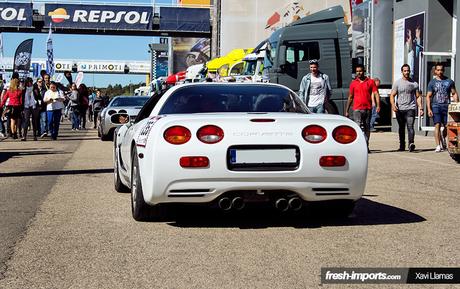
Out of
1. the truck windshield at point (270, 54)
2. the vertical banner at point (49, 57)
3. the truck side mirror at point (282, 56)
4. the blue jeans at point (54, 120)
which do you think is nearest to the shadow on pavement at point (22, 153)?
the blue jeans at point (54, 120)

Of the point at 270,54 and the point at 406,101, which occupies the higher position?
the point at 270,54

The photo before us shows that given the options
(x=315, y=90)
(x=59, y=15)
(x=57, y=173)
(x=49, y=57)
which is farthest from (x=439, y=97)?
(x=59, y=15)

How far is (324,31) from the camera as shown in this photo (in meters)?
21.8

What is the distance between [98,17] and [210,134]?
47.3m

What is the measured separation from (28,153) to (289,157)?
10.2m

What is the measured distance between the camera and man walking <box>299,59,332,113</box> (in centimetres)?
1396

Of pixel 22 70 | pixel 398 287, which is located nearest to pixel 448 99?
pixel 398 287

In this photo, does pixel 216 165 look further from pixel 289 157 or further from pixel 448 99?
pixel 448 99

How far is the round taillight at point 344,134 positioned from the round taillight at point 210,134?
3.03 ft

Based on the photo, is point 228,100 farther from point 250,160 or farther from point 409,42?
point 409,42

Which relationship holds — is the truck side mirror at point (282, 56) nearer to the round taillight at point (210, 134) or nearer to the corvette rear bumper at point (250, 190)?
the corvette rear bumper at point (250, 190)

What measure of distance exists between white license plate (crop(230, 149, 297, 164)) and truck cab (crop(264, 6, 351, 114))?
15.5 metres

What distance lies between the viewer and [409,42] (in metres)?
22.7

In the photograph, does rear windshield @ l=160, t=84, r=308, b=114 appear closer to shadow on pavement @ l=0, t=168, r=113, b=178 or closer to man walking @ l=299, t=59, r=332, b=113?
shadow on pavement @ l=0, t=168, r=113, b=178
